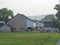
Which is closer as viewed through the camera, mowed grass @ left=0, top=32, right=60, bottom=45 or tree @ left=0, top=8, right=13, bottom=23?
mowed grass @ left=0, top=32, right=60, bottom=45

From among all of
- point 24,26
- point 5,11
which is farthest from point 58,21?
point 5,11

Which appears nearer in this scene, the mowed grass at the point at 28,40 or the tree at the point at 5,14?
the mowed grass at the point at 28,40

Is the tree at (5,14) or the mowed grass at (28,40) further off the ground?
the tree at (5,14)

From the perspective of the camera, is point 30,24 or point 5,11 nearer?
point 30,24

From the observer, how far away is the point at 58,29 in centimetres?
5400

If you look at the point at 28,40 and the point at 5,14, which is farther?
the point at 5,14

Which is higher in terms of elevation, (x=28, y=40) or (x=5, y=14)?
(x=5, y=14)

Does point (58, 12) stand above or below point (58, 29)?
above

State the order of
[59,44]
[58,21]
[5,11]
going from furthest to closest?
[5,11] < [58,21] < [59,44]

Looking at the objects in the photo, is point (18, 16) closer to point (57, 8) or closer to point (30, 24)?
point (30, 24)

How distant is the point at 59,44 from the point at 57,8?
44.3 m

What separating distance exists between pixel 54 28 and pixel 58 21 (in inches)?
130

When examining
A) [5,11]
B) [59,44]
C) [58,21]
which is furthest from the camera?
[5,11]

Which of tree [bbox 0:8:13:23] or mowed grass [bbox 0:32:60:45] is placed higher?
tree [bbox 0:8:13:23]
